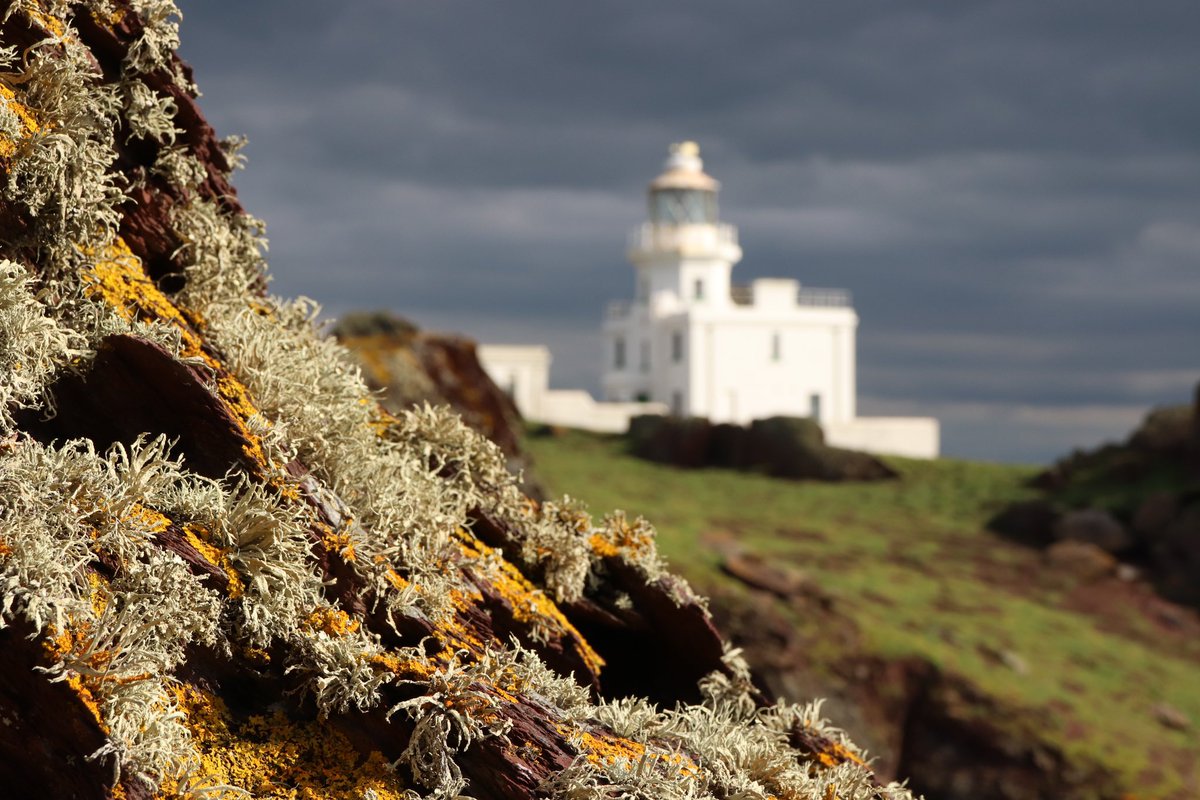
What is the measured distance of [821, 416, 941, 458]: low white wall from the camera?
87688mm

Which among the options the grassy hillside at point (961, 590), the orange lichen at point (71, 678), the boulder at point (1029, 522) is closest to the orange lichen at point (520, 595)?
the orange lichen at point (71, 678)

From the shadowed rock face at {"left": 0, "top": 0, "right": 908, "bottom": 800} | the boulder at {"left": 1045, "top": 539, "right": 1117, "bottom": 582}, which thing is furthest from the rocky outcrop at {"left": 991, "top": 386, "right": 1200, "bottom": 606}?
the shadowed rock face at {"left": 0, "top": 0, "right": 908, "bottom": 800}

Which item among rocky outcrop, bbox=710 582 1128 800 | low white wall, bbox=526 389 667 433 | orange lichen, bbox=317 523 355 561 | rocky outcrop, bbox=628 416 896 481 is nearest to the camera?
orange lichen, bbox=317 523 355 561

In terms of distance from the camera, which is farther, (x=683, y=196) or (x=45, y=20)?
(x=683, y=196)

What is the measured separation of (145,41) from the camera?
645 centimetres

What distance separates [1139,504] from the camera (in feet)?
168

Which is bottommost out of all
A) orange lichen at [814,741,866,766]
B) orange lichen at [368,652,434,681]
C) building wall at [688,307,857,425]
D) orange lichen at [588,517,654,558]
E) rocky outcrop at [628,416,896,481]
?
orange lichen at [814,741,866,766]

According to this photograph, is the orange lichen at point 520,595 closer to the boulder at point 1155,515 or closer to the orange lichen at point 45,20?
the orange lichen at point 45,20

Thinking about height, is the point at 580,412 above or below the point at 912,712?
above

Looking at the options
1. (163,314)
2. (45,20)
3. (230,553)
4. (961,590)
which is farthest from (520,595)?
(961,590)

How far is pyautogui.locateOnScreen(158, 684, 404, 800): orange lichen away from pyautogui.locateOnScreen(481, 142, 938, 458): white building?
3186 inches

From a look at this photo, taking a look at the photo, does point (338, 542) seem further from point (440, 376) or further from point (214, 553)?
point (440, 376)

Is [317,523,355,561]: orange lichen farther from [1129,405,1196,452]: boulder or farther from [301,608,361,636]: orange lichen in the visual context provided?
[1129,405,1196,452]: boulder

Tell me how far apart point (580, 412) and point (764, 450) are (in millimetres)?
20948
